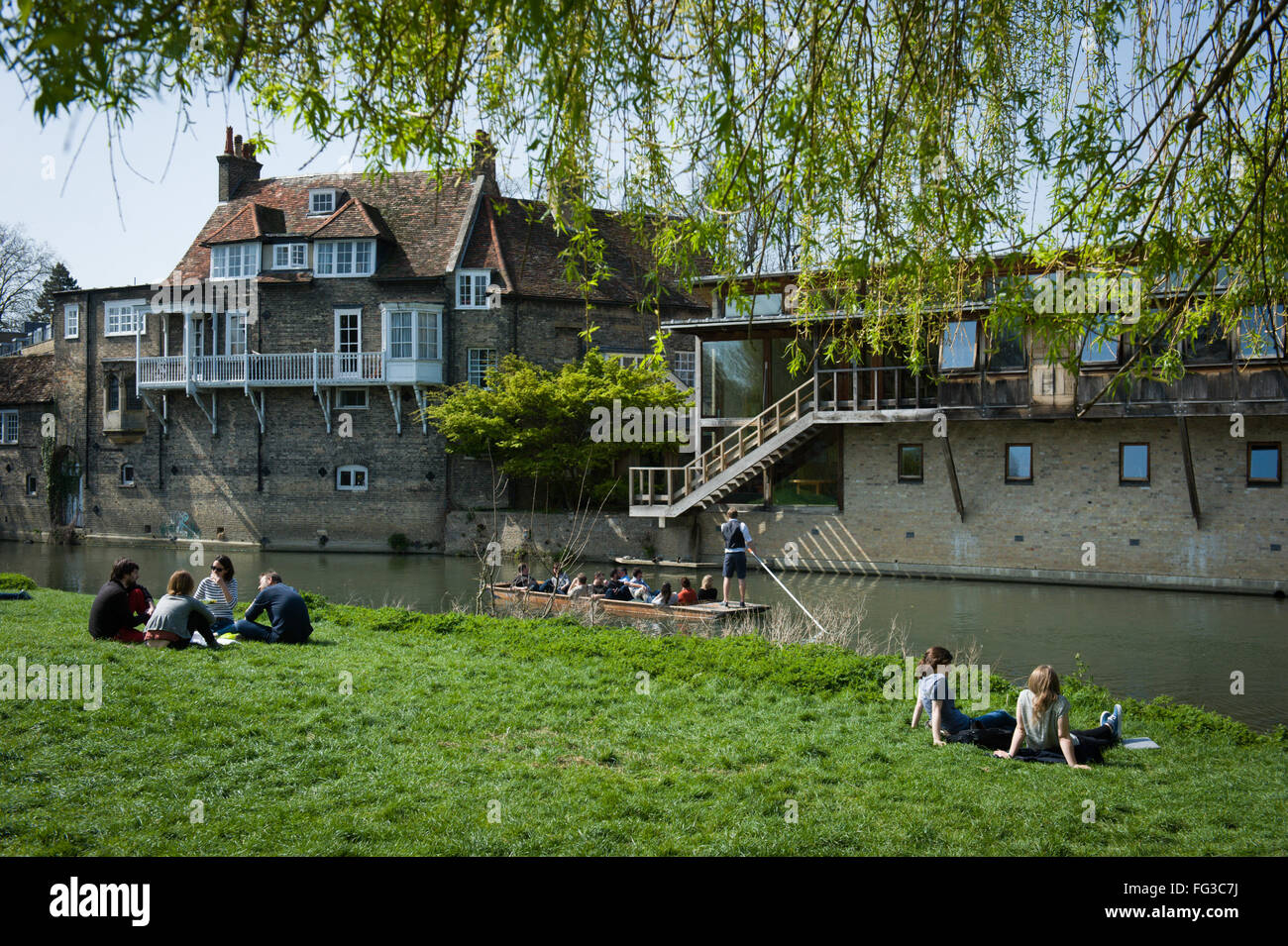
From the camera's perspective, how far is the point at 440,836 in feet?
18.5

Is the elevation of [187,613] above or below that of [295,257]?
below

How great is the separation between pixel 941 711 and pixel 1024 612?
47.1 ft

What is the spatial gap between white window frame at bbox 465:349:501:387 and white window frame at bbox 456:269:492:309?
1.58 meters

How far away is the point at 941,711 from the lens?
8.65m

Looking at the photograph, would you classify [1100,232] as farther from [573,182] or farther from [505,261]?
[505,261]

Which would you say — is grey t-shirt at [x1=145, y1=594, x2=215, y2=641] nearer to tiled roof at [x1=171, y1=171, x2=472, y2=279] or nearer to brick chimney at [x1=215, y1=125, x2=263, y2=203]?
tiled roof at [x1=171, y1=171, x2=472, y2=279]

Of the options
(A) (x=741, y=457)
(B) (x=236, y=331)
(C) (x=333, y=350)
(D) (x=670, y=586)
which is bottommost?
(D) (x=670, y=586)

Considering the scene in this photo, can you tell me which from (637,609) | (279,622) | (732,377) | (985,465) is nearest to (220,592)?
(279,622)

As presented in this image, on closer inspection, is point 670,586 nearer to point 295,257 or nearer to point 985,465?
point 985,465

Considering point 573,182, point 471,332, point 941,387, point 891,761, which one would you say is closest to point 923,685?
point 891,761

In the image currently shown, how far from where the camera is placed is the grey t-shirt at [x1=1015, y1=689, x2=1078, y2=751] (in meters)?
8.17

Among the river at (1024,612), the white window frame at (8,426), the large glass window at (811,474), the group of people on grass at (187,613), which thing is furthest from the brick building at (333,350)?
the group of people on grass at (187,613)
